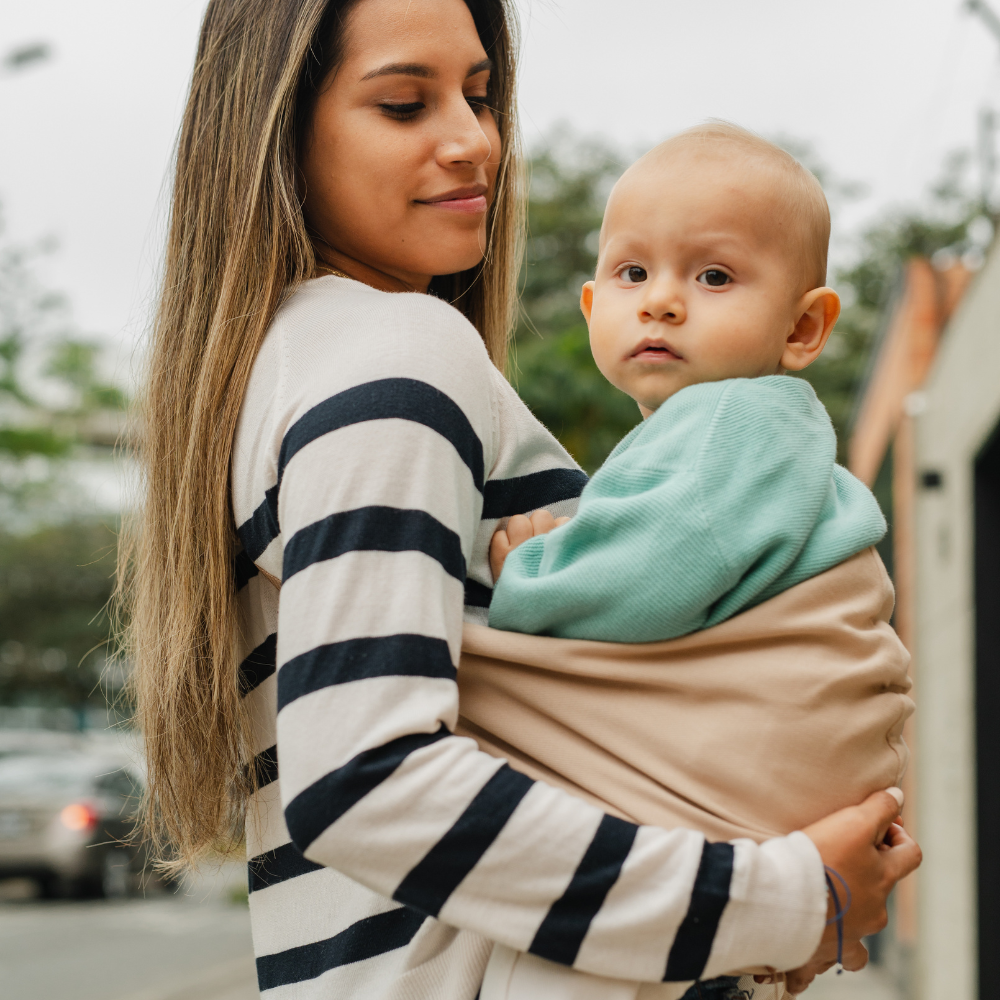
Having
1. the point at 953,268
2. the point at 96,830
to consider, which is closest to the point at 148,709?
the point at 953,268

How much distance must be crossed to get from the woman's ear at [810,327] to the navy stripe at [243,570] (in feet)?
2.47

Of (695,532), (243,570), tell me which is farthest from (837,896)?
(243,570)

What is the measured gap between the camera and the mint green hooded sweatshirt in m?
1.25

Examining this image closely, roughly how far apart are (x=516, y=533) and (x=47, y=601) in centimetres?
3360

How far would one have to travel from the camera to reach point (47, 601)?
32375 mm

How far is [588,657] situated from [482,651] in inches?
4.7

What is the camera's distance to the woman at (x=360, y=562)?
114 centimetres

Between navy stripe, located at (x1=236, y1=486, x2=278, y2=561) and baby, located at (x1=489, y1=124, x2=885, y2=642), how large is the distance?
27 centimetres

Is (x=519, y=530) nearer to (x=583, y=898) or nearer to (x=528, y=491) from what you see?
(x=528, y=491)

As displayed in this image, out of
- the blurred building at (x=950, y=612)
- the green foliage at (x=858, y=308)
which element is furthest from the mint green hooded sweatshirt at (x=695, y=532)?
the green foliage at (x=858, y=308)

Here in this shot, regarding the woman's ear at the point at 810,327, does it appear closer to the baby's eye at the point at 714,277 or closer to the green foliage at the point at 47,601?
the baby's eye at the point at 714,277

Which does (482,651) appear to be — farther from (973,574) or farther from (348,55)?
(973,574)

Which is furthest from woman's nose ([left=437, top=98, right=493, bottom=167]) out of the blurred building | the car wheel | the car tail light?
the car wheel

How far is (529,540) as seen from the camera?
4.42ft
